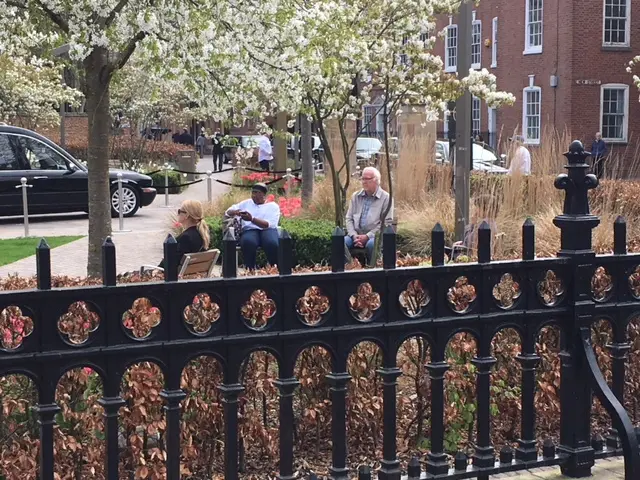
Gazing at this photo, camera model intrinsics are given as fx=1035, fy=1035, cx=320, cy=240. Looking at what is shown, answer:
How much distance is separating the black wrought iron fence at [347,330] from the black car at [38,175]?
15788 mm

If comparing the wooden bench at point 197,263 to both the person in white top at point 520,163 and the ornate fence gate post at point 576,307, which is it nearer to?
the ornate fence gate post at point 576,307

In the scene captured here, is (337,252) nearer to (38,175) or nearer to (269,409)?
(269,409)

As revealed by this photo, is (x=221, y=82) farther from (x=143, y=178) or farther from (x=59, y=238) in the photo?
(x=143, y=178)

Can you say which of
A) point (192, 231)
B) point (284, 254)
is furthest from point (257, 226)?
point (284, 254)

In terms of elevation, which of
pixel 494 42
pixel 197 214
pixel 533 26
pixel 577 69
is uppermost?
pixel 533 26

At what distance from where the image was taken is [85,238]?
1738 centimetres

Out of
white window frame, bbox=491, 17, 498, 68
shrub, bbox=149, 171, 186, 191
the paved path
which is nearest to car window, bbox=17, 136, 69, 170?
the paved path

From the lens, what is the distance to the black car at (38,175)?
773 inches

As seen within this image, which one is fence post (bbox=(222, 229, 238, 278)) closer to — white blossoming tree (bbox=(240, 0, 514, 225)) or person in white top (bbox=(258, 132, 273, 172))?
white blossoming tree (bbox=(240, 0, 514, 225))

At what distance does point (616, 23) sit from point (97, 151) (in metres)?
30.8

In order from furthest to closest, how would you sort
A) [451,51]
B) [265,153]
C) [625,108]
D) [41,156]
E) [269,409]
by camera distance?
[451,51] < [625,108] < [265,153] < [41,156] < [269,409]

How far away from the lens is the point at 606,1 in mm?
37031

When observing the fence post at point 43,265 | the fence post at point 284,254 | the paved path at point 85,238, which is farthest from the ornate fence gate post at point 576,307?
the paved path at point 85,238

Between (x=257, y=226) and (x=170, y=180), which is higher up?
(x=257, y=226)
